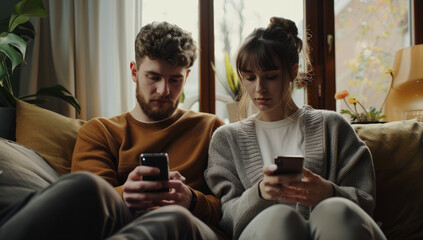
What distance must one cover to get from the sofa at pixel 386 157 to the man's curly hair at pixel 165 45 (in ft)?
1.37

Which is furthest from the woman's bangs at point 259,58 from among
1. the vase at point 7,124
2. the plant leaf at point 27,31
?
the plant leaf at point 27,31

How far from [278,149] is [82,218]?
0.72 m

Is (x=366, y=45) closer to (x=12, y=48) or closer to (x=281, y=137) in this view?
(x=281, y=137)

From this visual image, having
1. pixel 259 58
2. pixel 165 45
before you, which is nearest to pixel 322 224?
pixel 259 58

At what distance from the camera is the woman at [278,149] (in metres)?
1.03

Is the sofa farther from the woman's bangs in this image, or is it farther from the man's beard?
the woman's bangs

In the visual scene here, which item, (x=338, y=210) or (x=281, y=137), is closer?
(x=338, y=210)

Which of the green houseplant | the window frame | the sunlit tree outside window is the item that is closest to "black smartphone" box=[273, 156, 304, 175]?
the green houseplant

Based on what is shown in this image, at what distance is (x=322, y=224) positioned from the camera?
0.81 metres

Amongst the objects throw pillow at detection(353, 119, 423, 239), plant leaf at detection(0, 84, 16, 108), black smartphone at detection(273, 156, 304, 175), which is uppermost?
plant leaf at detection(0, 84, 16, 108)

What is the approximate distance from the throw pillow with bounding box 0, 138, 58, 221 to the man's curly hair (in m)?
0.53

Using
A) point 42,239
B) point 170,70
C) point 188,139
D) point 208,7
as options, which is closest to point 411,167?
point 188,139

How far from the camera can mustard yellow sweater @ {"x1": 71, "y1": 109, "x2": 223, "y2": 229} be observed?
1258 millimetres

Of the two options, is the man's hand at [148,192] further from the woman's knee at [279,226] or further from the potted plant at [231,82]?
the potted plant at [231,82]
